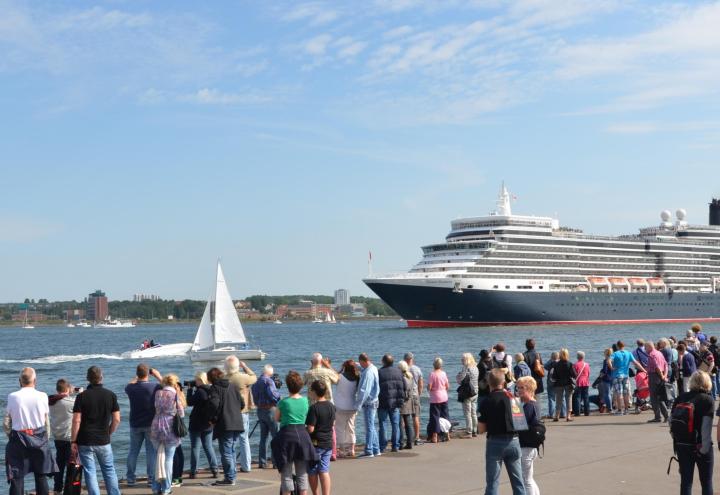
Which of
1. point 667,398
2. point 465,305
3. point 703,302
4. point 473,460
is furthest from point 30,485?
point 703,302

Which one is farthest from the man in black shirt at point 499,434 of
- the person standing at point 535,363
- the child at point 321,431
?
the person standing at point 535,363

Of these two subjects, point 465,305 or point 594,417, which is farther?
point 465,305

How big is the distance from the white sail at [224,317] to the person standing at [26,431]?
156 ft

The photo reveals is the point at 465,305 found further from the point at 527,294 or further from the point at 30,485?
the point at 30,485

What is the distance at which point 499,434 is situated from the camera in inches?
337

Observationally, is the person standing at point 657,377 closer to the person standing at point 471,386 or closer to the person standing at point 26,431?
the person standing at point 471,386

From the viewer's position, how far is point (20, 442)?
30.8 feet

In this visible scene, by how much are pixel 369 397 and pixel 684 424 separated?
5.46 meters

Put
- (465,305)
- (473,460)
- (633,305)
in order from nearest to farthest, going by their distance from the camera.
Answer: (473,460)
(465,305)
(633,305)

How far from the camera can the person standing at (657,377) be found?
15.6m

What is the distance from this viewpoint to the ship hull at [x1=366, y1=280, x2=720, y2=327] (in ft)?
288

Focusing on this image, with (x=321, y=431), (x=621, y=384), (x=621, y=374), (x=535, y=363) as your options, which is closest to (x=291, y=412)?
(x=321, y=431)

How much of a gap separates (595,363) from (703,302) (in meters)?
75.9

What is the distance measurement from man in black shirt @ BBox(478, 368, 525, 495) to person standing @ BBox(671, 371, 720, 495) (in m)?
1.62
